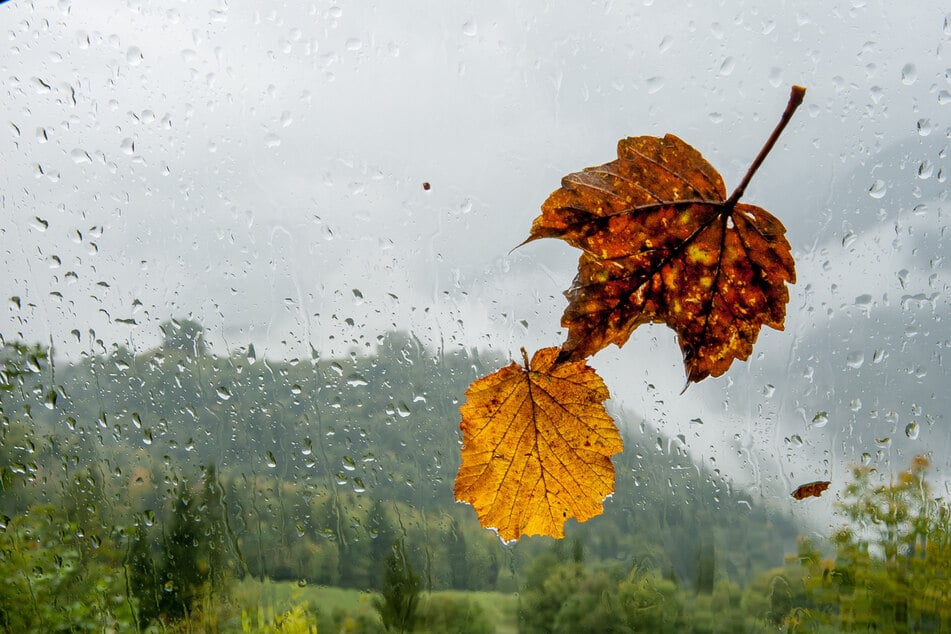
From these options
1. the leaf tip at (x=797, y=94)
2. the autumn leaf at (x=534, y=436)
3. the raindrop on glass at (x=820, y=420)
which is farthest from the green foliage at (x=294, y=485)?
the leaf tip at (x=797, y=94)

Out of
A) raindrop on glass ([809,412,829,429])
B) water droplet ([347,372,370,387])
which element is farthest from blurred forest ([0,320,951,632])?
raindrop on glass ([809,412,829,429])

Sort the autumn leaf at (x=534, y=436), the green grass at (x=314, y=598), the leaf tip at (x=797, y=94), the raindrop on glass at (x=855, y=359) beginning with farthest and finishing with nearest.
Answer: the green grass at (x=314, y=598) → the raindrop on glass at (x=855, y=359) → the autumn leaf at (x=534, y=436) → the leaf tip at (x=797, y=94)

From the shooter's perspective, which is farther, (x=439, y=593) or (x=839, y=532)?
(x=439, y=593)

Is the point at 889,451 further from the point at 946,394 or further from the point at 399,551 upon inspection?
the point at 399,551

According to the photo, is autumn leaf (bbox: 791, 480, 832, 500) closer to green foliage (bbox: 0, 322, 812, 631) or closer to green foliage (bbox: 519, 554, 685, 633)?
green foliage (bbox: 0, 322, 812, 631)

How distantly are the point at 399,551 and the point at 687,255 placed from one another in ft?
2.10

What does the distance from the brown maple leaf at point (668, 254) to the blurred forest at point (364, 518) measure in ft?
1.33

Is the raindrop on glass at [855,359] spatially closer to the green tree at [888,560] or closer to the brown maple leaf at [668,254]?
the green tree at [888,560]

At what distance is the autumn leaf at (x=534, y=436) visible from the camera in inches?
17.6

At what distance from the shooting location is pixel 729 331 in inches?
14.0

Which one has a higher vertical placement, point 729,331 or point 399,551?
point 729,331

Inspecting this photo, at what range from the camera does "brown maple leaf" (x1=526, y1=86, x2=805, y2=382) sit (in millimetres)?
325

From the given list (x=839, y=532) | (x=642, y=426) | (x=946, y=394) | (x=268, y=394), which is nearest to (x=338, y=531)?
(x=268, y=394)

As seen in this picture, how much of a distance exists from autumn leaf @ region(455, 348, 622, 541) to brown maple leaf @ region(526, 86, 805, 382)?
11cm
